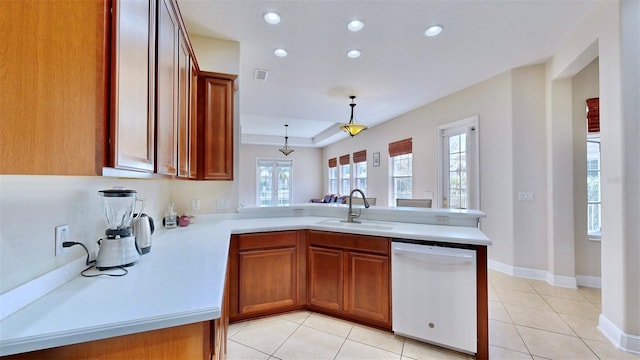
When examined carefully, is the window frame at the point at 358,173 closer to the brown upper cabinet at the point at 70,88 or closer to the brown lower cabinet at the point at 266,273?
the brown lower cabinet at the point at 266,273

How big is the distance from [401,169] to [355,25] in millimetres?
3839

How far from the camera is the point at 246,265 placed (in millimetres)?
2357

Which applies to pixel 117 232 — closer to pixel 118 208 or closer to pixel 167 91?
pixel 118 208

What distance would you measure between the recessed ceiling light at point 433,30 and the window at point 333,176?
20.6 feet

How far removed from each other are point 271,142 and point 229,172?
653 cm

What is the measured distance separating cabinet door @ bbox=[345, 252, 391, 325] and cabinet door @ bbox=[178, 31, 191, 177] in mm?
1481

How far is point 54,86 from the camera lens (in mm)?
743

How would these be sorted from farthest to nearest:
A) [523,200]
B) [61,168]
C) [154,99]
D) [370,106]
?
[370,106], [523,200], [154,99], [61,168]

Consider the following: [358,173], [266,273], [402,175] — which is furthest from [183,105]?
[358,173]

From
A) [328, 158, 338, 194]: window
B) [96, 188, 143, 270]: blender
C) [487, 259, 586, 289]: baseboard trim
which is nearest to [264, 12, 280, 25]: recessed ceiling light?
[96, 188, 143, 270]: blender

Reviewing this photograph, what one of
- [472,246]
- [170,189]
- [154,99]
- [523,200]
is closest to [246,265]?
[170,189]

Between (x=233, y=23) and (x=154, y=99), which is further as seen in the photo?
(x=233, y=23)

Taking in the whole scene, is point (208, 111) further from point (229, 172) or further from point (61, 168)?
point (61, 168)

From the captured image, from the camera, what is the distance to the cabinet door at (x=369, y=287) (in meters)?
2.18
